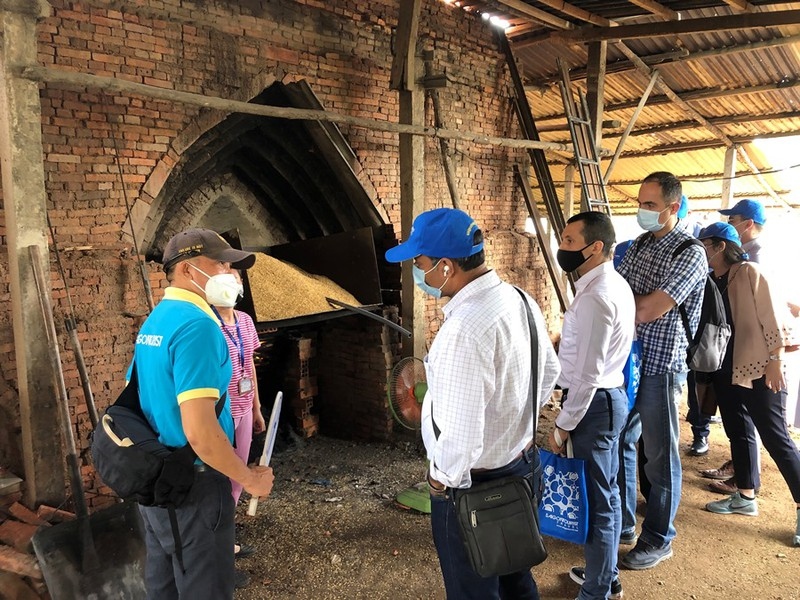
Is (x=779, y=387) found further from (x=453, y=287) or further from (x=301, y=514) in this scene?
(x=301, y=514)

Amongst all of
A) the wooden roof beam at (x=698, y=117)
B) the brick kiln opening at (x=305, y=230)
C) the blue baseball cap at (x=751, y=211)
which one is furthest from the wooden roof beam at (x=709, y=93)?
the brick kiln opening at (x=305, y=230)

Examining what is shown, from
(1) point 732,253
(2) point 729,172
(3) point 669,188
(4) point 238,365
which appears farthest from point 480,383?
(2) point 729,172

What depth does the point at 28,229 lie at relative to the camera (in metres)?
3.55

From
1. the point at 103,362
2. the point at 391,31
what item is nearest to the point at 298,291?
the point at 103,362

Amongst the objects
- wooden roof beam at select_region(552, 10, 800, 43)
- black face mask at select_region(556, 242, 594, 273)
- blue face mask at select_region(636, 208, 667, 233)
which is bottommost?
black face mask at select_region(556, 242, 594, 273)

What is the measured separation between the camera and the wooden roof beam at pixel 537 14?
6.38 m

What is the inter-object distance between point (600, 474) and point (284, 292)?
3.33 meters

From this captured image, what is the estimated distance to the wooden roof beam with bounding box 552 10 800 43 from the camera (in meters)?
5.61

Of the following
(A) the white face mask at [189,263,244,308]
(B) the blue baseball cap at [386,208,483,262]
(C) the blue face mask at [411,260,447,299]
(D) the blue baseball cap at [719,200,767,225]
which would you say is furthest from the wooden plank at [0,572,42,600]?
(D) the blue baseball cap at [719,200,767,225]

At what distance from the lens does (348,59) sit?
600cm

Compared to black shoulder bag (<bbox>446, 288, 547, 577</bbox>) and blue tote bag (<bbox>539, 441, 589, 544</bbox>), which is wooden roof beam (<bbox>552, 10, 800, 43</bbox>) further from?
black shoulder bag (<bbox>446, 288, 547, 577</bbox>)

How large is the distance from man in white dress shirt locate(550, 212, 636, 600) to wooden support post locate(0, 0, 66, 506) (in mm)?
3144

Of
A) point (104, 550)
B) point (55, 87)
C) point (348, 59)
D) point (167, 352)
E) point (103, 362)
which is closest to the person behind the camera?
point (167, 352)

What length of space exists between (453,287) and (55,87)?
3695mm
